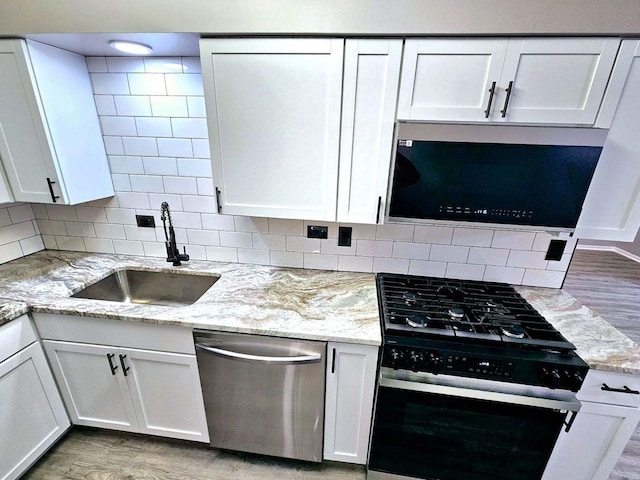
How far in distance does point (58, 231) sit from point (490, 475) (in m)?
2.90

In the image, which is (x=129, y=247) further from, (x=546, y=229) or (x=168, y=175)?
(x=546, y=229)

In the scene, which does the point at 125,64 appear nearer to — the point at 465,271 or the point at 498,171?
the point at 498,171

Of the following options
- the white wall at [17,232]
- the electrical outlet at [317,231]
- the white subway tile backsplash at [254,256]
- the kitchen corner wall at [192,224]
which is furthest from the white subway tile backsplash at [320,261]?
the white wall at [17,232]

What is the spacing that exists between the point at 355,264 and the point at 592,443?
131cm

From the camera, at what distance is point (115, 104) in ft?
5.33

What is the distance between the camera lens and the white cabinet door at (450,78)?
1.06 meters

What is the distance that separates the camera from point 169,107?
1598 millimetres

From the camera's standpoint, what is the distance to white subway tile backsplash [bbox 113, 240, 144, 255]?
1.91m

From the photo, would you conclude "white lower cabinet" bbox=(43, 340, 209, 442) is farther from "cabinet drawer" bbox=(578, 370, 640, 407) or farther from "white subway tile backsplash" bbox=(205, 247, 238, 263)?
"cabinet drawer" bbox=(578, 370, 640, 407)

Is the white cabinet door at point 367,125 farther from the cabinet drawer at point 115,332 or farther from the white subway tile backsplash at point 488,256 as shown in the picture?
the cabinet drawer at point 115,332

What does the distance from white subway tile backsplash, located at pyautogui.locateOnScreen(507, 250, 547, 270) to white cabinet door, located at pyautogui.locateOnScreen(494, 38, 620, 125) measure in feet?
2.46

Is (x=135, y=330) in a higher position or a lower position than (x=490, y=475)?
higher

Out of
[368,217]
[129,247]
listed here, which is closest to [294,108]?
[368,217]

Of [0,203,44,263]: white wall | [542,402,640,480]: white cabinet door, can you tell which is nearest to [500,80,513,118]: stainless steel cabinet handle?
[542,402,640,480]: white cabinet door
